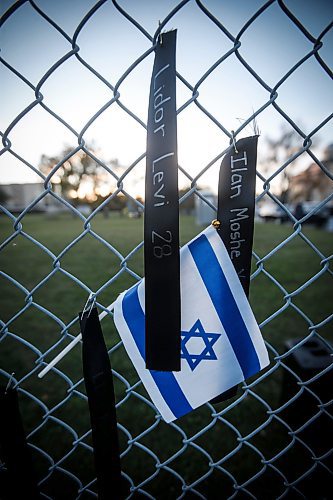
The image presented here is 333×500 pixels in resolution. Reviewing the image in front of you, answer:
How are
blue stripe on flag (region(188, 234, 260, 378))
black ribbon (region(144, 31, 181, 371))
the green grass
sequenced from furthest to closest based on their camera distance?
the green grass, blue stripe on flag (region(188, 234, 260, 378)), black ribbon (region(144, 31, 181, 371))

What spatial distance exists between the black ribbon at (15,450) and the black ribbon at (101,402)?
0.27m

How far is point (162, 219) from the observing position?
2.31 ft

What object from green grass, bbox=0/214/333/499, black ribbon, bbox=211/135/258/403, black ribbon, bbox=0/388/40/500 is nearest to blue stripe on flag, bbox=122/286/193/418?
green grass, bbox=0/214/333/499

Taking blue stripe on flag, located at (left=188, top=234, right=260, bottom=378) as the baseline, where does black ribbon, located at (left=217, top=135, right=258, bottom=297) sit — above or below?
above

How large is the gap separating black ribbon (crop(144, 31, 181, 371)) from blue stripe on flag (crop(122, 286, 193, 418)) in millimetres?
52

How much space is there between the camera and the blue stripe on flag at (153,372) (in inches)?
32.5

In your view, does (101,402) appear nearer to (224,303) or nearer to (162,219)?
(224,303)

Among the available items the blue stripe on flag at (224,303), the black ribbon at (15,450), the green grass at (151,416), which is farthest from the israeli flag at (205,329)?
the black ribbon at (15,450)

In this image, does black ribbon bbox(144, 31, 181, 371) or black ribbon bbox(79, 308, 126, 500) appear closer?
black ribbon bbox(144, 31, 181, 371)

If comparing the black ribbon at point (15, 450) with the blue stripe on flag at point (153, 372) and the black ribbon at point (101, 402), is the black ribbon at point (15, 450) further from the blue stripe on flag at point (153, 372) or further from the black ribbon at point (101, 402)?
the blue stripe on flag at point (153, 372)

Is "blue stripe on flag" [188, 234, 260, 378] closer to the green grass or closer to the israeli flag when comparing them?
the israeli flag

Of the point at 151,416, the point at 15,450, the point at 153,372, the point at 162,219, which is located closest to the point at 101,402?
the point at 153,372

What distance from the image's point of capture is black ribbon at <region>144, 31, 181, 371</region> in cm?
66

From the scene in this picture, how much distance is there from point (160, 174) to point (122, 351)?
265cm
